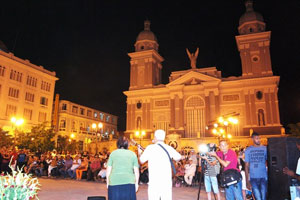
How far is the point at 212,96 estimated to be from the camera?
39.7 meters

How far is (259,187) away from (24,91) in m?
40.8

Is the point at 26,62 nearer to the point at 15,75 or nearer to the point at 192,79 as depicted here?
the point at 15,75

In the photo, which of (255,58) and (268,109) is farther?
(255,58)

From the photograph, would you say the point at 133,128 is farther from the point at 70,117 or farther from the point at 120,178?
the point at 120,178

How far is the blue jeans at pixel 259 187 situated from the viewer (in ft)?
18.9

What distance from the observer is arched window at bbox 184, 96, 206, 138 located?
4000 centimetres

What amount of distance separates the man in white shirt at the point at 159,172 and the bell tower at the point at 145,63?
40.5m

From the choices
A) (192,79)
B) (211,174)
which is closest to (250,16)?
(192,79)

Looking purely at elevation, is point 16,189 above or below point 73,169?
above

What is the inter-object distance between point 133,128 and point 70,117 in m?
18.3

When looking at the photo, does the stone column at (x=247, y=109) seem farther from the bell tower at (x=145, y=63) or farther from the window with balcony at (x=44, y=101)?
the window with balcony at (x=44, y=101)

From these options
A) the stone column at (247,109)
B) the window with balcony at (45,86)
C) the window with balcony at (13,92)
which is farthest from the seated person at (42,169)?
the stone column at (247,109)

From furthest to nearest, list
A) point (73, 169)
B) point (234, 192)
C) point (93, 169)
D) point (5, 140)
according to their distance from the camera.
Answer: point (5, 140)
point (73, 169)
point (93, 169)
point (234, 192)

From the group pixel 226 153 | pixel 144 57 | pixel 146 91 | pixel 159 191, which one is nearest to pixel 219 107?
pixel 146 91
